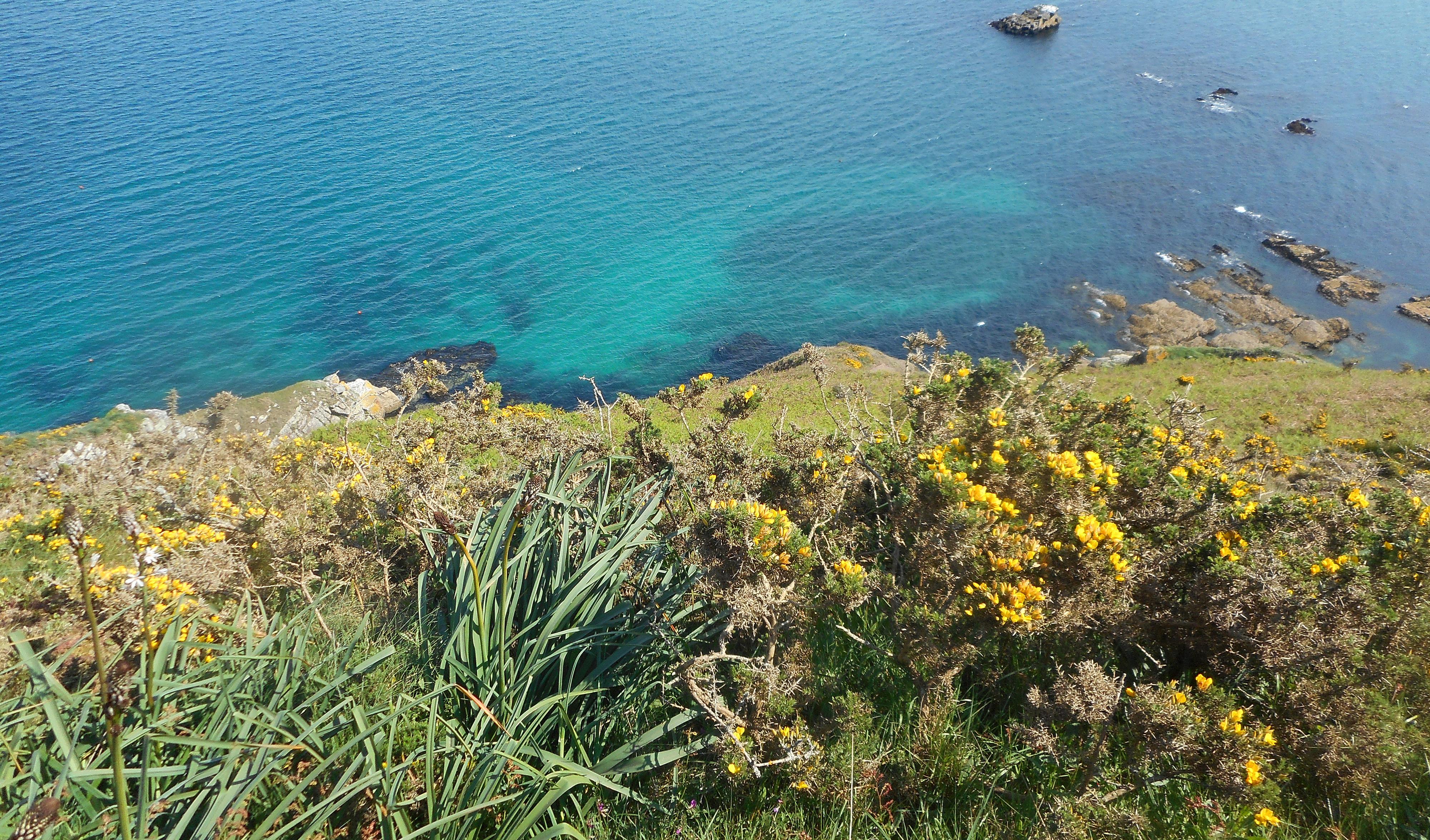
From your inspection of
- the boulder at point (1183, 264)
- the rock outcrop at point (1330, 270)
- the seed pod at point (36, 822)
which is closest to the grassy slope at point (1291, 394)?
the rock outcrop at point (1330, 270)

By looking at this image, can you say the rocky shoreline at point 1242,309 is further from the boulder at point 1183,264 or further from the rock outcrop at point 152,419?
the rock outcrop at point 152,419

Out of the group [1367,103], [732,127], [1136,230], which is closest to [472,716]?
[1136,230]

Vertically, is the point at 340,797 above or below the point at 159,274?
above

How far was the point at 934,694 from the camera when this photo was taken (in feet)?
12.7

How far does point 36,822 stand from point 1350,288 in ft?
135

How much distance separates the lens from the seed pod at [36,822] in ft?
5.40

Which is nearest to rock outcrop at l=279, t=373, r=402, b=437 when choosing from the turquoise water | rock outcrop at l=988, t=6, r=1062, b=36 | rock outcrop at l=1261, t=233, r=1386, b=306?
the turquoise water

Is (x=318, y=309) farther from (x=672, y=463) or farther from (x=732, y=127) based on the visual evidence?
(x=672, y=463)

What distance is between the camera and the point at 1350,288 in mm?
31094

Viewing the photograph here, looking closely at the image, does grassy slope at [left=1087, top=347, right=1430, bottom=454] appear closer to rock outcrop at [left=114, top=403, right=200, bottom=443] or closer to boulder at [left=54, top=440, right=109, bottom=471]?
boulder at [left=54, top=440, right=109, bottom=471]

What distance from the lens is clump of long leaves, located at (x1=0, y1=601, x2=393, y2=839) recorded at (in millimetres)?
2711

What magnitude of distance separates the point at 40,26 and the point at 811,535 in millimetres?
77004

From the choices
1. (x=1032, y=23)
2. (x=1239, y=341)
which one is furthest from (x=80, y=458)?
(x=1032, y=23)

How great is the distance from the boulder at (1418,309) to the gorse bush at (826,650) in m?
32.9
